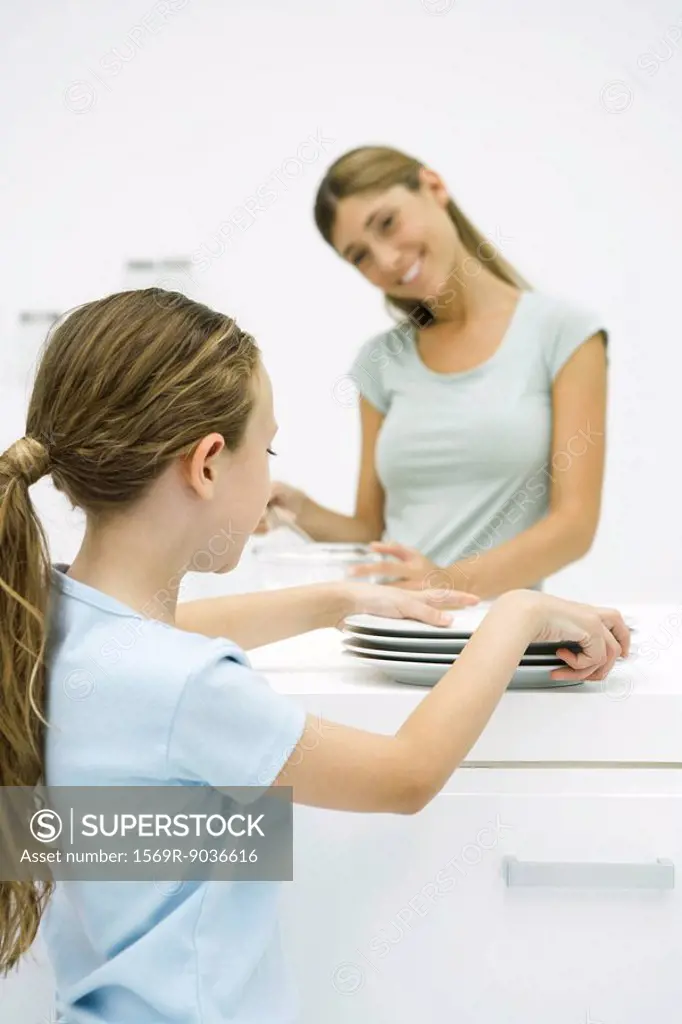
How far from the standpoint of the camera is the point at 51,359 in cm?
71

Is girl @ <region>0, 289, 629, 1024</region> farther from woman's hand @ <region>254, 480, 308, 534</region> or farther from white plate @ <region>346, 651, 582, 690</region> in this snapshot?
woman's hand @ <region>254, 480, 308, 534</region>

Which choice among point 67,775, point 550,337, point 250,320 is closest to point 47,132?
point 250,320

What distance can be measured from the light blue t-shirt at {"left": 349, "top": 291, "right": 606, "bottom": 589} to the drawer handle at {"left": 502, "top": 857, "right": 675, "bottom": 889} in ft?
3.17

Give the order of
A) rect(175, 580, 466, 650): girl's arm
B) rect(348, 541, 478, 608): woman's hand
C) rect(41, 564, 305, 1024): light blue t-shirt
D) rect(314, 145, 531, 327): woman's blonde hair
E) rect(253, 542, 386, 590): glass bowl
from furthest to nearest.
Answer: rect(314, 145, 531, 327): woman's blonde hair
rect(253, 542, 386, 590): glass bowl
rect(348, 541, 478, 608): woman's hand
rect(175, 580, 466, 650): girl's arm
rect(41, 564, 305, 1024): light blue t-shirt

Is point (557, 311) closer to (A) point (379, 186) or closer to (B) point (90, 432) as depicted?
(A) point (379, 186)

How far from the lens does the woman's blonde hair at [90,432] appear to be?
0.69 metres

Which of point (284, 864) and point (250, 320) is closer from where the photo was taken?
point (284, 864)

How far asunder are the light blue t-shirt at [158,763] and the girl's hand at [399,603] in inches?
9.0

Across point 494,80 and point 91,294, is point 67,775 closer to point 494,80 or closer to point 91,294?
point 91,294

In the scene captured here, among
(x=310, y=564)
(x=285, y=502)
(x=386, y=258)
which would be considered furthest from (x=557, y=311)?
(x=310, y=564)

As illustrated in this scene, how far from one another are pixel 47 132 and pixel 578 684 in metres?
2.41

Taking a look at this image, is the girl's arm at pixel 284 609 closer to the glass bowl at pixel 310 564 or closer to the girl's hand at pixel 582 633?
the girl's hand at pixel 582 633

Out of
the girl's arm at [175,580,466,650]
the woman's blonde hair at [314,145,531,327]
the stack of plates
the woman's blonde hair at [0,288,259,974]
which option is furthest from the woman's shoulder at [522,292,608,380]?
the woman's blonde hair at [0,288,259,974]

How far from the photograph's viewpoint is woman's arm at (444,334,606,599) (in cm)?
165
